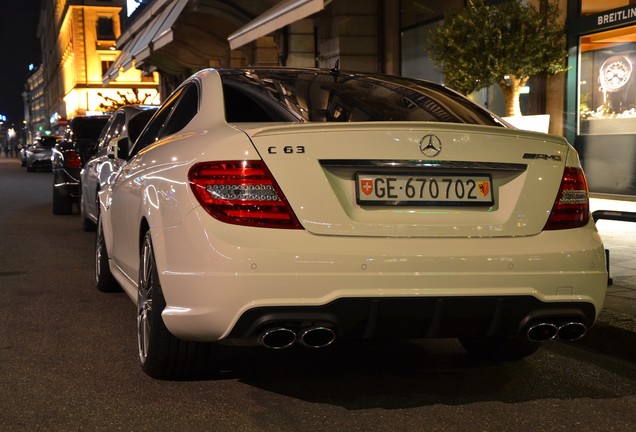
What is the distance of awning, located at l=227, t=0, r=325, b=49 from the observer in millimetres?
15125

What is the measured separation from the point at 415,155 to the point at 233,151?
0.75 meters

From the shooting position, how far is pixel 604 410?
425cm

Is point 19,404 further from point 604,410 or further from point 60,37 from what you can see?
point 60,37

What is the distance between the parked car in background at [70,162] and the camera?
14703mm

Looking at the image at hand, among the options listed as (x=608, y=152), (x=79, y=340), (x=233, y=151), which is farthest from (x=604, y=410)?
(x=608, y=152)

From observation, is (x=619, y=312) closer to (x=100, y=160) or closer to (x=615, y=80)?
(x=100, y=160)

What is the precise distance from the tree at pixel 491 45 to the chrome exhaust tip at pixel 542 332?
370 inches

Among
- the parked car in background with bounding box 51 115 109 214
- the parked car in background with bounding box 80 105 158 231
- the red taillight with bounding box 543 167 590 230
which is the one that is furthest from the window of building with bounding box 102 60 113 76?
the red taillight with bounding box 543 167 590 230

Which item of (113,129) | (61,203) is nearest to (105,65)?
(61,203)

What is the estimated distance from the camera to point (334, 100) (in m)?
4.77

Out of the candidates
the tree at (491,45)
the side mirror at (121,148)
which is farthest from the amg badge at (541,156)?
the tree at (491,45)

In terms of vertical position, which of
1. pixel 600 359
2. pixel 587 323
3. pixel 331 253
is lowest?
pixel 600 359

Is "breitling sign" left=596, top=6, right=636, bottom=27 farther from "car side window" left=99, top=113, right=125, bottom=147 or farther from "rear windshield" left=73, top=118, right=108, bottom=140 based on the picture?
"rear windshield" left=73, top=118, right=108, bottom=140

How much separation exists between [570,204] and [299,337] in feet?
4.45
